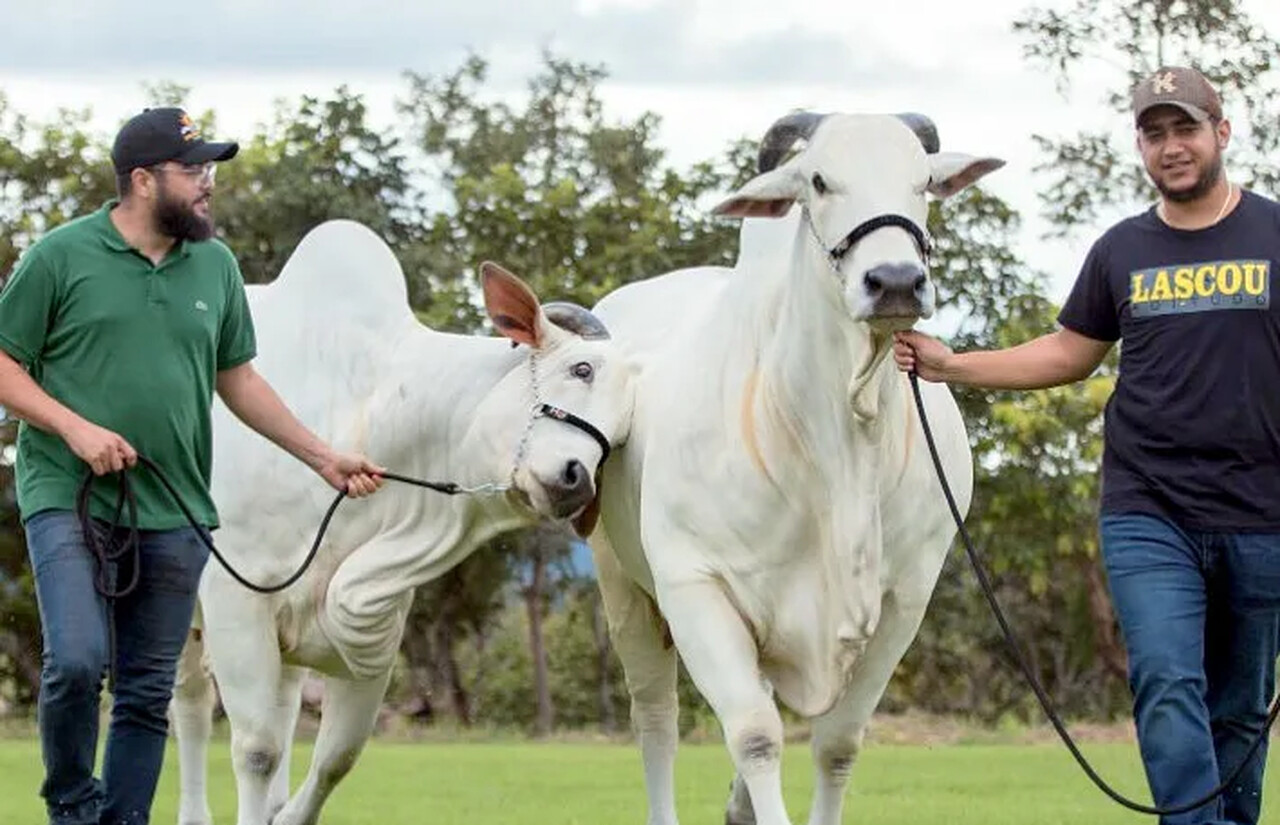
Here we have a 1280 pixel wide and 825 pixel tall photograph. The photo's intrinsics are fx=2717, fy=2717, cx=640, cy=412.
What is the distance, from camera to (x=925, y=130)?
8734 mm

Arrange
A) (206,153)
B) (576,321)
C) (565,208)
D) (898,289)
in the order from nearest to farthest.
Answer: (898,289) → (206,153) → (576,321) → (565,208)

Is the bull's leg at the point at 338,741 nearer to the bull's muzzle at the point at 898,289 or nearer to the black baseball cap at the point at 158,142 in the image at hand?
the black baseball cap at the point at 158,142

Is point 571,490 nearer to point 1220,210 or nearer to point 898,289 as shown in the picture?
point 898,289

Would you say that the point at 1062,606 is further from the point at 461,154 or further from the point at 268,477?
the point at 268,477

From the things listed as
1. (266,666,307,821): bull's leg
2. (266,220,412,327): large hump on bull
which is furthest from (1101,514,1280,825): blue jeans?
(266,220,412,327): large hump on bull

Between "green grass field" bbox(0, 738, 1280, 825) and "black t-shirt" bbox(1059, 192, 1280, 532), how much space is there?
17.1 ft

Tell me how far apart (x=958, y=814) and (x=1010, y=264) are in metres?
14.5

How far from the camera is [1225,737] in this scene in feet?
26.2

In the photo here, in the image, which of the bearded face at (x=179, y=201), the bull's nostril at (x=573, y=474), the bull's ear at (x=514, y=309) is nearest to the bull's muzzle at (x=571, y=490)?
the bull's nostril at (x=573, y=474)

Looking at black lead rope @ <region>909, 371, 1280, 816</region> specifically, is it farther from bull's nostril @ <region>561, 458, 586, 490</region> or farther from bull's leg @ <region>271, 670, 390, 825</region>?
bull's leg @ <region>271, 670, 390, 825</region>

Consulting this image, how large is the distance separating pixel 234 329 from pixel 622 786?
27.9 ft

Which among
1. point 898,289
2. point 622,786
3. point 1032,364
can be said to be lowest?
point 622,786

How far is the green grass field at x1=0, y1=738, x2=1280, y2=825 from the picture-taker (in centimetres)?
1368

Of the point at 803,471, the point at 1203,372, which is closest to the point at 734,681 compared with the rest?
the point at 803,471
